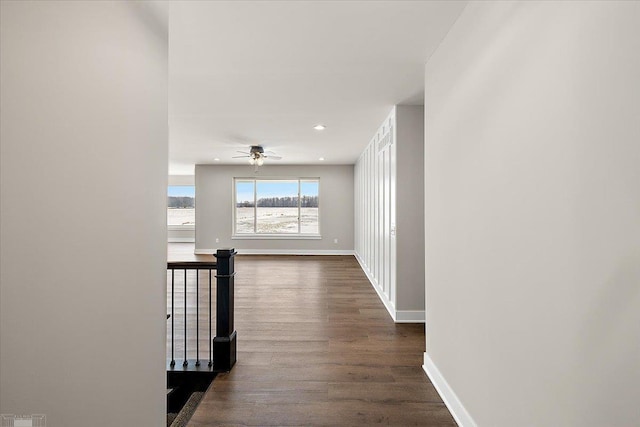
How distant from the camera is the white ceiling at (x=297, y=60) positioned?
2.28 meters

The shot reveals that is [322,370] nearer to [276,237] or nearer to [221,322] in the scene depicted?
[221,322]

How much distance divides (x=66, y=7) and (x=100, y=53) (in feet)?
0.50

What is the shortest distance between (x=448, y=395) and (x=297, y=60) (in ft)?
8.90

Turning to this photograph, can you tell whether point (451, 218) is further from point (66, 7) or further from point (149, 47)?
point (66, 7)

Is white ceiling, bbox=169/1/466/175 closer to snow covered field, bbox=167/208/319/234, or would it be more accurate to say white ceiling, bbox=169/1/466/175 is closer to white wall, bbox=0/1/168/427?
white wall, bbox=0/1/168/427

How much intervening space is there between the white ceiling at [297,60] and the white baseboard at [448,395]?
2382 millimetres

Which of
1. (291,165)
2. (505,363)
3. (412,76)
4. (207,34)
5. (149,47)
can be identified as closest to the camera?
(149,47)

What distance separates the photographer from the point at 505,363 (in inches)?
64.7

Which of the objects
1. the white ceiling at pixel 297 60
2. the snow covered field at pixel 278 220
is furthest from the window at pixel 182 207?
the white ceiling at pixel 297 60

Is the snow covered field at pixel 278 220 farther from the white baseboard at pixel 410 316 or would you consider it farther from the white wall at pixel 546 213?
the white wall at pixel 546 213

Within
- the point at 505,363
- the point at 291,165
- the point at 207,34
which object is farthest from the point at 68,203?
the point at 291,165

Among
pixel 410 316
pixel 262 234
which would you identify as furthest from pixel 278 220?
pixel 410 316

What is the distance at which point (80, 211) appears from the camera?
105cm

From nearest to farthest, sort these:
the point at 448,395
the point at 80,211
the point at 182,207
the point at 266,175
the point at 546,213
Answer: the point at 80,211 → the point at 546,213 → the point at 448,395 → the point at 266,175 → the point at 182,207
